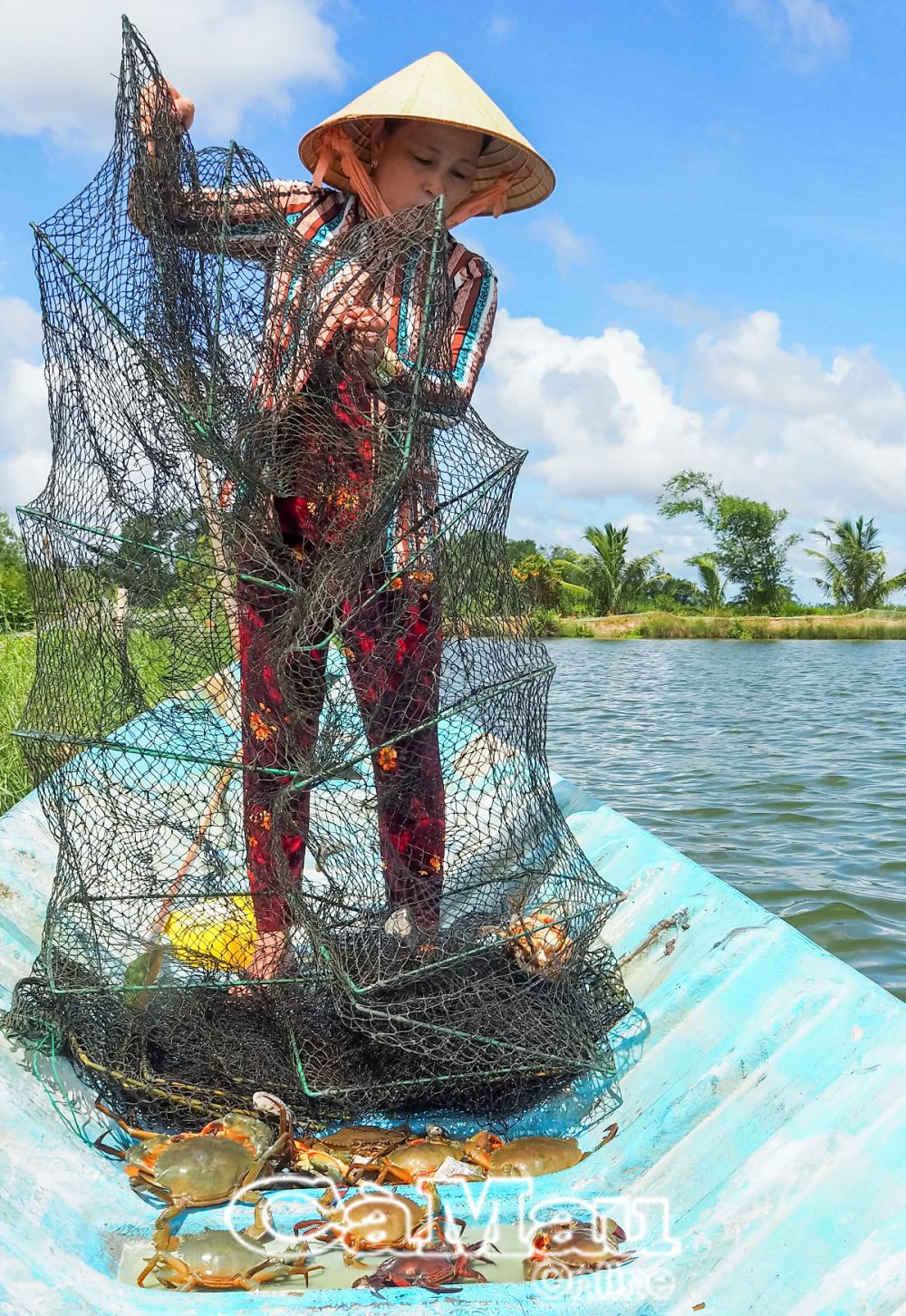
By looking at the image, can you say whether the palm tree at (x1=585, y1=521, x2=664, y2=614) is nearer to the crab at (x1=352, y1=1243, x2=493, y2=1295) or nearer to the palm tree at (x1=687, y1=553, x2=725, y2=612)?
the palm tree at (x1=687, y1=553, x2=725, y2=612)

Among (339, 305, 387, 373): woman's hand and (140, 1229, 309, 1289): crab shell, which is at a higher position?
(339, 305, 387, 373): woman's hand

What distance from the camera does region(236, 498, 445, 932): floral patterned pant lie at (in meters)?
2.38

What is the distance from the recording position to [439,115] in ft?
7.55

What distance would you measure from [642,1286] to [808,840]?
5345 mm

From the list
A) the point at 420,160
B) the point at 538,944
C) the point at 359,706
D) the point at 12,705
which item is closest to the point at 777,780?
the point at 12,705

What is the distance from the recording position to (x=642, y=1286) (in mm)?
1763

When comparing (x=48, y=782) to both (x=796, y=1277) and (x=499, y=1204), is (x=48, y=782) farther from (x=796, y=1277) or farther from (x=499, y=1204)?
(x=796, y=1277)

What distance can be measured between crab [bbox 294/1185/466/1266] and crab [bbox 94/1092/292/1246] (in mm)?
141

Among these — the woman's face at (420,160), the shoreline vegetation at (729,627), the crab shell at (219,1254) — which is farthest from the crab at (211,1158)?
the shoreline vegetation at (729,627)

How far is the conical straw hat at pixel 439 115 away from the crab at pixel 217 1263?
2206 millimetres

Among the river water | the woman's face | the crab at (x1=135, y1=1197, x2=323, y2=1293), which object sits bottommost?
the river water

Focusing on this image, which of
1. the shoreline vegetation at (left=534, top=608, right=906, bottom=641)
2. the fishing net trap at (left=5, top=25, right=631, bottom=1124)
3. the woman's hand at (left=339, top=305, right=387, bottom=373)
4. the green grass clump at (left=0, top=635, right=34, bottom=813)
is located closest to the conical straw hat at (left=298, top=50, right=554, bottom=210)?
the fishing net trap at (left=5, top=25, right=631, bottom=1124)

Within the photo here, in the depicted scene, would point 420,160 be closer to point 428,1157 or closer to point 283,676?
point 283,676

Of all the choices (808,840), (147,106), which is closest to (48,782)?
(147,106)
